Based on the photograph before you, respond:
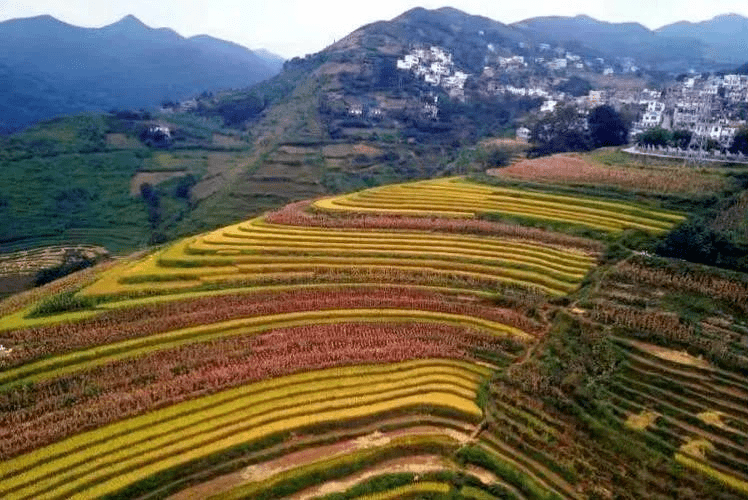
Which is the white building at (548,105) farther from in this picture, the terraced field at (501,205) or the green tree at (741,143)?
the terraced field at (501,205)

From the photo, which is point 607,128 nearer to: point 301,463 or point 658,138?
point 658,138

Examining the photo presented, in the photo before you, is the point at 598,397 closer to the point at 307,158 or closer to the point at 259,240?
the point at 259,240

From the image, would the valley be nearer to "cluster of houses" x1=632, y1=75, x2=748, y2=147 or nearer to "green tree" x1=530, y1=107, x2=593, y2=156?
"green tree" x1=530, y1=107, x2=593, y2=156

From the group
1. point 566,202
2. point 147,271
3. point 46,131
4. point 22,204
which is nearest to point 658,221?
point 566,202

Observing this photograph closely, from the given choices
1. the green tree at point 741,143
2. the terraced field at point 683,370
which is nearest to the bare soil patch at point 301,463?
Answer: the terraced field at point 683,370

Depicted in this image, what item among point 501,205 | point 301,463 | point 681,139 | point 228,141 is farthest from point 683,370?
point 228,141

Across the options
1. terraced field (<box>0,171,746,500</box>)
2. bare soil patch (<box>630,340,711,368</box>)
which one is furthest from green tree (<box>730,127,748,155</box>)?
bare soil patch (<box>630,340,711,368</box>)
